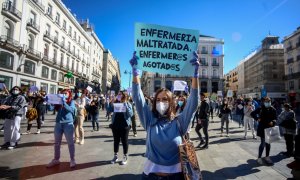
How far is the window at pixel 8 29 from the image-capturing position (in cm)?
2334

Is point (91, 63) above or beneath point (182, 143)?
above

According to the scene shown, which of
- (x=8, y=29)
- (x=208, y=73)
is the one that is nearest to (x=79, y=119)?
(x=8, y=29)

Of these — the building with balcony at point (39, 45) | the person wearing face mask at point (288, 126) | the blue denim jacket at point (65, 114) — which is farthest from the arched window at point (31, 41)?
the person wearing face mask at point (288, 126)

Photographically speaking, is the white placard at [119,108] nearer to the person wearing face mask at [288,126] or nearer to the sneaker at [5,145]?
the sneaker at [5,145]

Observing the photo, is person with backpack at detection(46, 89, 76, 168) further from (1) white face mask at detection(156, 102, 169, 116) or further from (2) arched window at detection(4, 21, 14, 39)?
(2) arched window at detection(4, 21, 14, 39)

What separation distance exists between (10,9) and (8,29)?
6.54 ft

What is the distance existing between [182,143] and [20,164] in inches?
195

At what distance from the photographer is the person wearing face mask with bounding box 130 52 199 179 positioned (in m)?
2.28

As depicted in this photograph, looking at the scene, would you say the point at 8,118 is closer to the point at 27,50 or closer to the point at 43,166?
the point at 43,166

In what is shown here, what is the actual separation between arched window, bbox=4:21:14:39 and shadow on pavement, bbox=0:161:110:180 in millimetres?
22466

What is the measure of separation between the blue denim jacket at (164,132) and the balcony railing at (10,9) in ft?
83.5

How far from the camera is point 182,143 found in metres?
2.32

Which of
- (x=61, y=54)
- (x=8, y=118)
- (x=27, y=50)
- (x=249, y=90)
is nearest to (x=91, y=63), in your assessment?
(x=61, y=54)

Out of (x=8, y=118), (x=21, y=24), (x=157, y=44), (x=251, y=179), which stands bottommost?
(x=251, y=179)
